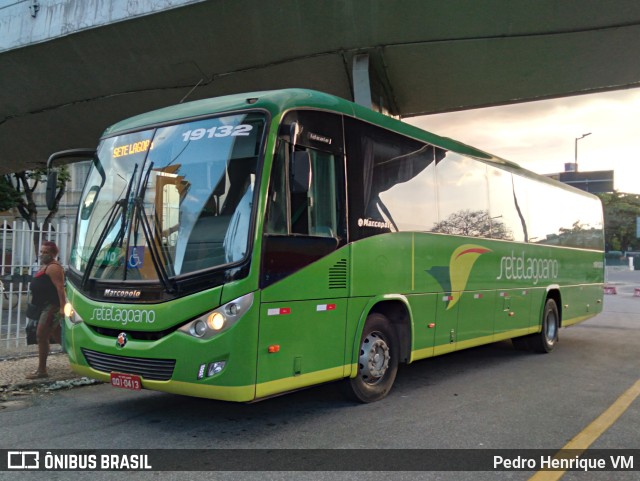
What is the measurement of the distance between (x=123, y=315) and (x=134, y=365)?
47cm

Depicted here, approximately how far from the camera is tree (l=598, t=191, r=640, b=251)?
81750 mm

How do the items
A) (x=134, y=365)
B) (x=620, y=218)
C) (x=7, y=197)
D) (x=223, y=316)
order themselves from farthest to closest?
(x=620, y=218)
(x=7, y=197)
(x=134, y=365)
(x=223, y=316)

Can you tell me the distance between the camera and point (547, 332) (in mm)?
11258

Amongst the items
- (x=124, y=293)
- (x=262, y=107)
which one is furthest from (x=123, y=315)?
(x=262, y=107)

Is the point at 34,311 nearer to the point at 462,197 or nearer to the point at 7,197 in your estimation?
the point at 462,197

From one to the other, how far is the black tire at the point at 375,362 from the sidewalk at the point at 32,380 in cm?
372

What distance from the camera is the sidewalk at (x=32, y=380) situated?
7403 millimetres

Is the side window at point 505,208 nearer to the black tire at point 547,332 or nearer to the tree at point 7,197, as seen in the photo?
the black tire at point 547,332

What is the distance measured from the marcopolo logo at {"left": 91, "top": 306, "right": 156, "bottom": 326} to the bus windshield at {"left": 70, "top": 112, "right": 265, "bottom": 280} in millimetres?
310

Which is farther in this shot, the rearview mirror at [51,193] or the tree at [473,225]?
the tree at [473,225]

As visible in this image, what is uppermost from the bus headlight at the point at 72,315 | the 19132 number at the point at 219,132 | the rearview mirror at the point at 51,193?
the 19132 number at the point at 219,132

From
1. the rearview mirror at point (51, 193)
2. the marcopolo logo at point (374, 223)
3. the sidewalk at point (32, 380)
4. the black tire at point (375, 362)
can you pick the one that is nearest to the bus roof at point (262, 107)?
the rearview mirror at point (51, 193)

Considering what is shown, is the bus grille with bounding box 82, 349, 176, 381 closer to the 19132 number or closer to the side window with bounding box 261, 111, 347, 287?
the side window with bounding box 261, 111, 347, 287

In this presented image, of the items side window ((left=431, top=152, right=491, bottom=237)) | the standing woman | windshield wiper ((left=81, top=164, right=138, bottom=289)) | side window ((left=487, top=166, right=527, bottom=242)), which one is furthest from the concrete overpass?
windshield wiper ((left=81, top=164, right=138, bottom=289))
